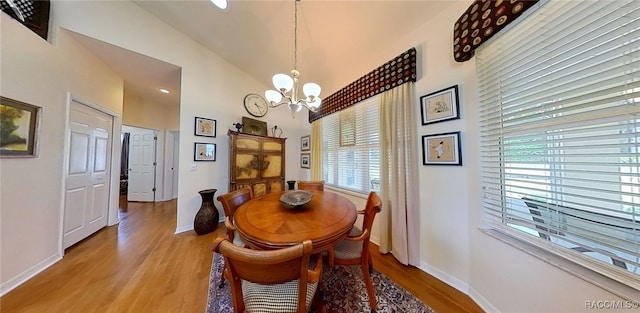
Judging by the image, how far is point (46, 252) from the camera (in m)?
1.93

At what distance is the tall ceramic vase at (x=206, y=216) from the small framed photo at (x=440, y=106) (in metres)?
3.26

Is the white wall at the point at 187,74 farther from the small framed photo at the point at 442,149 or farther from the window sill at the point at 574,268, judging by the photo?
the window sill at the point at 574,268

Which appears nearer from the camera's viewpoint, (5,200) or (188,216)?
(5,200)

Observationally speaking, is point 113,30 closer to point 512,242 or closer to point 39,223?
point 39,223

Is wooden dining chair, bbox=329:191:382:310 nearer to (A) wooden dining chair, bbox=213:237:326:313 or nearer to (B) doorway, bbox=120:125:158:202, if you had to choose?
(A) wooden dining chair, bbox=213:237:326:313

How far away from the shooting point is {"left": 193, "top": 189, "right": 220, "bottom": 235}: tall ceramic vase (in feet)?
9.17

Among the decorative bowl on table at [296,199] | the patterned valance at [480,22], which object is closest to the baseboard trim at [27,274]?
the decorative bowl on table at [296,199]

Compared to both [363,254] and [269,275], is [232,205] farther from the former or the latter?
[363,254]

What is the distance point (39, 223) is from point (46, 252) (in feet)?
1.11

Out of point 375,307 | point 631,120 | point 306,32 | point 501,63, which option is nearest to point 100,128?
point 306,32

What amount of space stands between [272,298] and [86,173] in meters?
Result: 3.55

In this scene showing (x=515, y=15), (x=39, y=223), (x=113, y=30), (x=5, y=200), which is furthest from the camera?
(x=113, y=30)

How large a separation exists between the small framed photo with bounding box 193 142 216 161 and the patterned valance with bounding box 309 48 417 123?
84.4 inches
